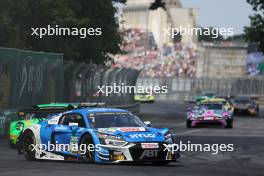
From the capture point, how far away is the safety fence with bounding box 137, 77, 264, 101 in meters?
106

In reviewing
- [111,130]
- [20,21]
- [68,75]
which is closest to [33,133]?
[111,130]

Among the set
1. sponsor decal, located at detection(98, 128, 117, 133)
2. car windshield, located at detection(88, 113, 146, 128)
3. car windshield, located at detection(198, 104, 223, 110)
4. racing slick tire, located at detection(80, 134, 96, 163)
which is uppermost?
car windshield, located at detection(88, 113, 146, 128)

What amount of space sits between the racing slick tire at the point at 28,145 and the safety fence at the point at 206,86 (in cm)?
8511

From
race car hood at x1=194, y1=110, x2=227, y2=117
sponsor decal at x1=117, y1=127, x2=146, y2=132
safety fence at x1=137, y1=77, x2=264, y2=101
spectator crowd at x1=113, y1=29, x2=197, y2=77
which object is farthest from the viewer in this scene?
spectator crowd at x1=113, y1=29, x2=197, y2=77

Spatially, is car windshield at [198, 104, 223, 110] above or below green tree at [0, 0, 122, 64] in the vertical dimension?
below

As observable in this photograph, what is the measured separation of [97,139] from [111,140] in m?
0.28

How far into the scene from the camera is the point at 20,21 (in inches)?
1532

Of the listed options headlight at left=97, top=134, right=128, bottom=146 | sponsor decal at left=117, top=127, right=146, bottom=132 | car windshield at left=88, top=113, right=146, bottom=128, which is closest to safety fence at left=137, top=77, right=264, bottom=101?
car windshield at left=88, top=113, right=146, bottom=128

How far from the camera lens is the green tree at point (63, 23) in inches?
1449

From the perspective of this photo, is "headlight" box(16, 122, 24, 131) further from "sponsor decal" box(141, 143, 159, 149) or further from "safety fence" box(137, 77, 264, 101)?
"safety fence" box(137, 77, 264, 101)

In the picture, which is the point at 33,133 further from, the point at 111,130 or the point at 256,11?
the point at 256,11

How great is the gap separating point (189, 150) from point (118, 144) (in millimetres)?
5692

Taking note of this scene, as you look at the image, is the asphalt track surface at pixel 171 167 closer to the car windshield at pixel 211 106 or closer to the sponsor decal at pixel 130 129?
the sponsor decal at pixel 130 129

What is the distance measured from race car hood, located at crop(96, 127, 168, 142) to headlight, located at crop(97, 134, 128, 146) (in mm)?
69
